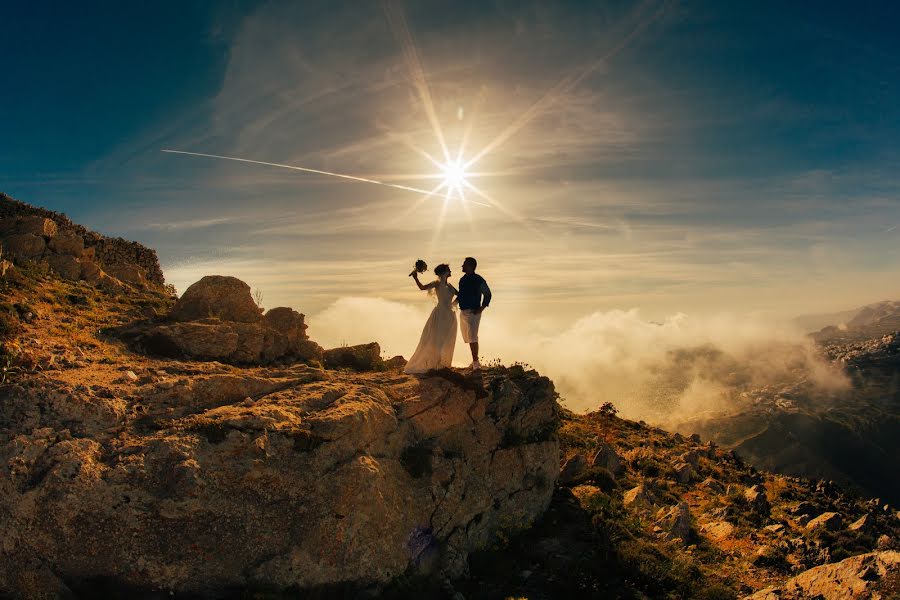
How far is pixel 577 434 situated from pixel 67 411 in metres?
28.0

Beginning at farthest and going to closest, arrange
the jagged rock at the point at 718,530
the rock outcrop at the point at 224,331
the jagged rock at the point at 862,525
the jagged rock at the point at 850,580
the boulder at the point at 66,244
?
→ the boulder at the point at 66,244, the jagged rock at the point at 862,525, the jagged rock at the point at 718,530, the rock outcrop at the point at 224,331, the jagged rock at the point at 850,580

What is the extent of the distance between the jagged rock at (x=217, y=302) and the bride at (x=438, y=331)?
896 cm

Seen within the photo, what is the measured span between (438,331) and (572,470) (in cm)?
1070

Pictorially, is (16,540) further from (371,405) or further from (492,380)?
(492,380)

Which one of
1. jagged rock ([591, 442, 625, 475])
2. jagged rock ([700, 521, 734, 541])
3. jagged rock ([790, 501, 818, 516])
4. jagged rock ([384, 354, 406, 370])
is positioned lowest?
jagged rock ([790, 501, 818, 516])

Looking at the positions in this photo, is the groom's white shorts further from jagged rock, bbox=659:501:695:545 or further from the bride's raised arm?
jagged rock, bbox=659:501:695:545

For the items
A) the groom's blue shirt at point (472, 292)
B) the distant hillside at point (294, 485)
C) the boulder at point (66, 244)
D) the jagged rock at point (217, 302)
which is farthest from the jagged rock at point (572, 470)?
the boulder at point (66, 244)

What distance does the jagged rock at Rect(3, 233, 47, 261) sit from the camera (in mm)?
21734

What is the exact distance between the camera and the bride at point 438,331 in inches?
663

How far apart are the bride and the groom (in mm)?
365

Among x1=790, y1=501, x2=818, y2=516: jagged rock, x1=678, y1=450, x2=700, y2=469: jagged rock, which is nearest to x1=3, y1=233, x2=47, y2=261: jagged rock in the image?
x1=678, y1=450, x2=700, y2=469: jagged rock

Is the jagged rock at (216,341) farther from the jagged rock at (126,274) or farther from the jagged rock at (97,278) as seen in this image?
the jagged rock at (126,274)

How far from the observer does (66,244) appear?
2445 centimetres

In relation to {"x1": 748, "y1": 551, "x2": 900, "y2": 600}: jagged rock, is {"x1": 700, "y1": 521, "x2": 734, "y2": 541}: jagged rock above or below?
below
